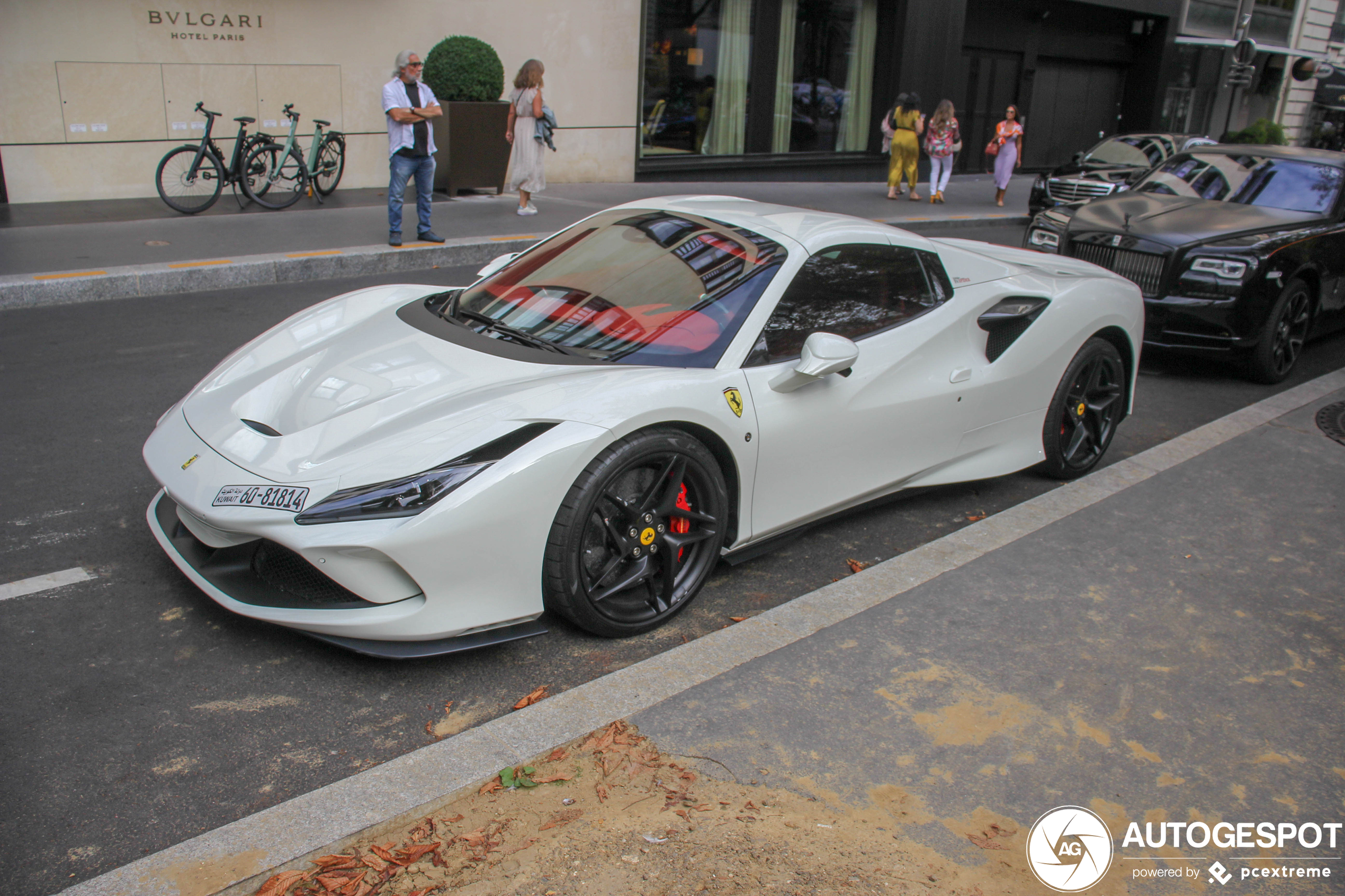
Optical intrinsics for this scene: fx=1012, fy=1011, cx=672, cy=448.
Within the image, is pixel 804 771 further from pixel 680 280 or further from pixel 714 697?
pixel 680 280

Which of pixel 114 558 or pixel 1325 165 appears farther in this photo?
pixel 1325 165

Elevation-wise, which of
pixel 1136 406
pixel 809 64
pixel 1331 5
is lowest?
pixel 1136 406

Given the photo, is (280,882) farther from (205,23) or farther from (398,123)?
(205,23)

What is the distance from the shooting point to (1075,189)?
1428cm

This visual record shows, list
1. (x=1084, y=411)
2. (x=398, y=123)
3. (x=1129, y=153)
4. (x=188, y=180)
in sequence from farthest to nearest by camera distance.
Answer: (x=1129, y=153) < (x=188, y=180) < (x=398, y=123) < (x=1084, y=411)

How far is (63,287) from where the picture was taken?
777cm

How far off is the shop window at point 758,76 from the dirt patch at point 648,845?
14905 mm

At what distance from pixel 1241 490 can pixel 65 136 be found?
12120 millimetres

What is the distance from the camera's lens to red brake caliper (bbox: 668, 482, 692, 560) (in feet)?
11.2

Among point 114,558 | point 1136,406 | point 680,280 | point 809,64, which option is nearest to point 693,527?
point 680,280

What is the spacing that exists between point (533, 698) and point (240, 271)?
22.5 feet

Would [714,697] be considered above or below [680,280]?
below

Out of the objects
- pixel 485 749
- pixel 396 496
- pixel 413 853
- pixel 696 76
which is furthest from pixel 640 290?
pixel 696 76

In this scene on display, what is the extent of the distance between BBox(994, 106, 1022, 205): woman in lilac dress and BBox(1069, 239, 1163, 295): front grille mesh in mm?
9474
